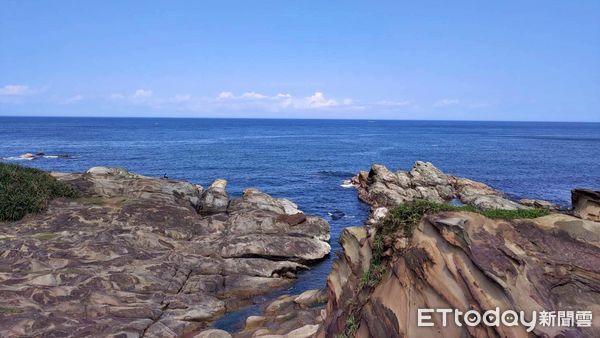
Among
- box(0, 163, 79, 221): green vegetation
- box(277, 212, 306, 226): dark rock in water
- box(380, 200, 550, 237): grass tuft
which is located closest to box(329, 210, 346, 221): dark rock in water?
box(277, 212, 306, 226): dark rock in water

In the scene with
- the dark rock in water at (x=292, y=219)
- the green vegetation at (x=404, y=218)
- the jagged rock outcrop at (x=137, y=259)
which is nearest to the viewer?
the green vegetation at (x=404, y=218)

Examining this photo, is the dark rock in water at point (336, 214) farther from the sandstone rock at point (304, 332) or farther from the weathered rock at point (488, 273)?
the weathered rock at point (488, 273)

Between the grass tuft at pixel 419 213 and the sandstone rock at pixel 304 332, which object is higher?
the grass tuft at pixel 419 213

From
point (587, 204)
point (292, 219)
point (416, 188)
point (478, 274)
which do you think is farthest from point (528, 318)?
point (416, 188)

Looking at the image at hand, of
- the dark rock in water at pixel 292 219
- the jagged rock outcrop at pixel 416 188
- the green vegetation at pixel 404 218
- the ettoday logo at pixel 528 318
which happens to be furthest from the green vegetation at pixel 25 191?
the jagged rock outcrop at pixel 416 188

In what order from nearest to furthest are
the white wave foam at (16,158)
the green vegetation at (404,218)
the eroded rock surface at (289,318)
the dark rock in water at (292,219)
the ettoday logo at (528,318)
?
the ettoday logo at (528,318), the green vegetation at (404,218), the eroded rock surface at (289,318), the dark rock in water at (292,219), the white wave foam at (16,158)

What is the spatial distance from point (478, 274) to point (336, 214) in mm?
40967

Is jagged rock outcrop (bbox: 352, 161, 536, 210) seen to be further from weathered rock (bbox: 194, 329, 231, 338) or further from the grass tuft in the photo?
the grass tuft

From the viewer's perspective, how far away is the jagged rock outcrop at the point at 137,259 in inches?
921

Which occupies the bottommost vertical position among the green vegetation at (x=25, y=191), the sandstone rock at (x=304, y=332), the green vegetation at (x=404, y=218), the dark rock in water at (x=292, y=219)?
the sandstone rock at (x=304, y=332)

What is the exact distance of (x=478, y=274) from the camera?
43.4 feet

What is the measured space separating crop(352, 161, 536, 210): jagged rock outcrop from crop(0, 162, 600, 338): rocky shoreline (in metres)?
11.0

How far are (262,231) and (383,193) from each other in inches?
1034

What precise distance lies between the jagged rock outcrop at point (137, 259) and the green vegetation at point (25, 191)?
3.19 ft
